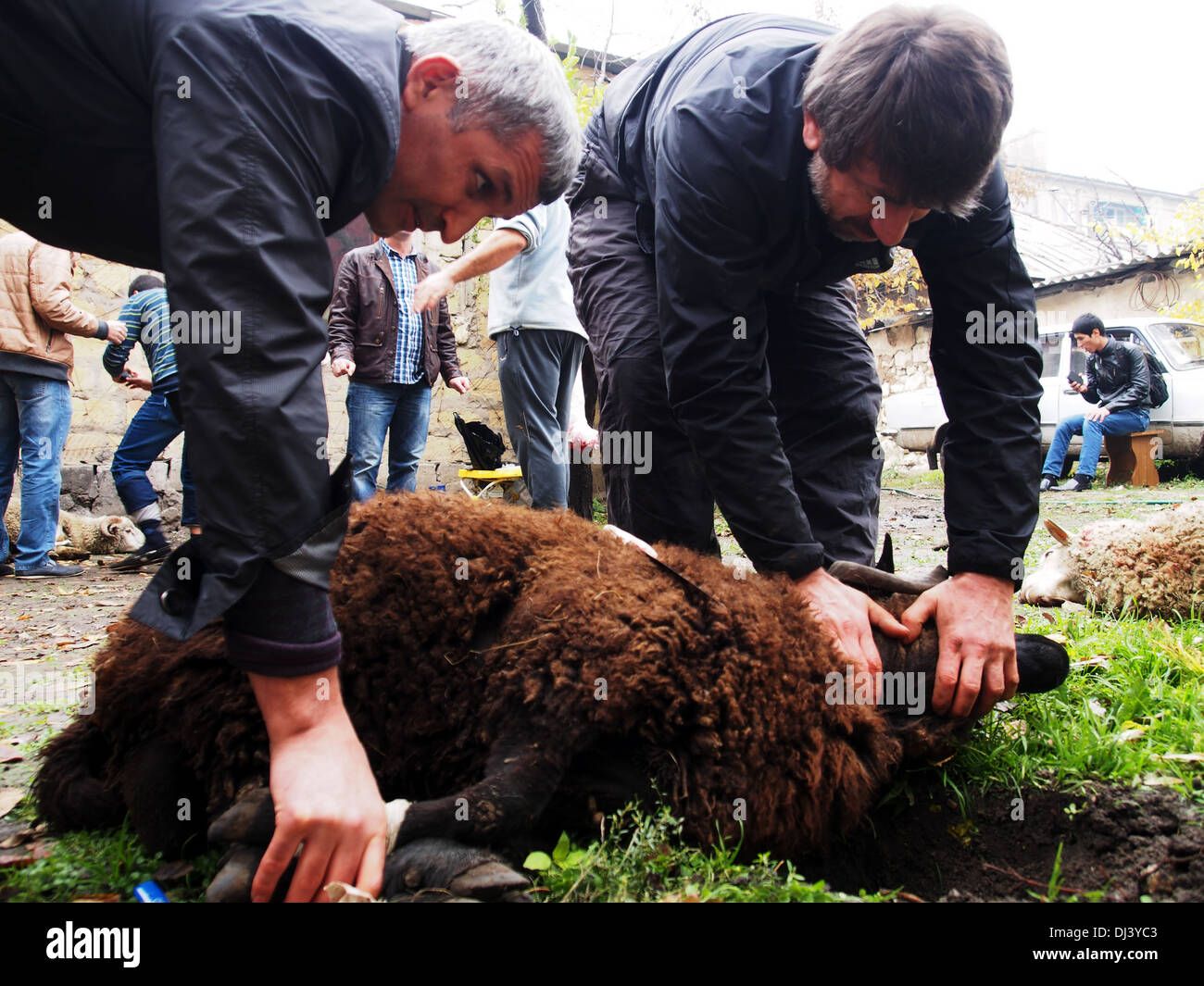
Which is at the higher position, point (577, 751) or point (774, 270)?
point (774, 270)

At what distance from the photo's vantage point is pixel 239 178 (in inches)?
51.6

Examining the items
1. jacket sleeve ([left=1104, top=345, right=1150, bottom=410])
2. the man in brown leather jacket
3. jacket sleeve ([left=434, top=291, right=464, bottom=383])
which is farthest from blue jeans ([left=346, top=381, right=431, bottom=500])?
jacket sleeve ([left=1104, top=345, right=1150, bottom=410])

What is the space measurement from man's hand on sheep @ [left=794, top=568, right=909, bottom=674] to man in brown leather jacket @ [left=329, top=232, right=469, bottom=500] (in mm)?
4161

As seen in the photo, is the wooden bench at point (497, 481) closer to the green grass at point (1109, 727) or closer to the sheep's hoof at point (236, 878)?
the green grass at point (1109, 727)

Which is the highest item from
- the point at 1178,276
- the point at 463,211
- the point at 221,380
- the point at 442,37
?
the point at 1178,276

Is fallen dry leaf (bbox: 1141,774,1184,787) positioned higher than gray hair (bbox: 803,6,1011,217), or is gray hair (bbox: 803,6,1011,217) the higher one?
gray hair (bbox: 803,6,1011,217)

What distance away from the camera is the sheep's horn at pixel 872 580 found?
234 centimetres

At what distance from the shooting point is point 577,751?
1781mm

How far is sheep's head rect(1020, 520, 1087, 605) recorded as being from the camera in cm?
419

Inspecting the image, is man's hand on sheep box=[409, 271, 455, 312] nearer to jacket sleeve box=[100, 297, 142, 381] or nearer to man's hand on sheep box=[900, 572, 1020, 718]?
jacket sleeve box=[100, 297, 142, 381]
